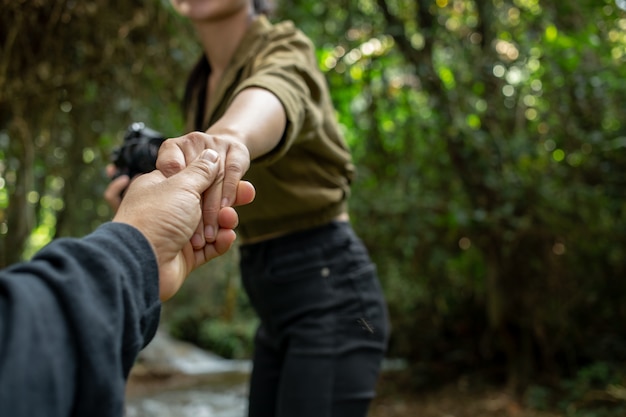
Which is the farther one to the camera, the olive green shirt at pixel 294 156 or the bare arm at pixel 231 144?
the olive green shirt at pixel 294 156

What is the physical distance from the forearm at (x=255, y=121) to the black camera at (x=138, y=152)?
0.26 m

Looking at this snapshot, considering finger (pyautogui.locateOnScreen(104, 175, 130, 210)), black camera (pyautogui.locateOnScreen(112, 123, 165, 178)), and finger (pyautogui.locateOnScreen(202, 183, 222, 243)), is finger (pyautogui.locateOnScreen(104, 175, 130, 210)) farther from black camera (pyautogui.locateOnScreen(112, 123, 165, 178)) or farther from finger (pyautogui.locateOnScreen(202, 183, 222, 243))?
finger (pyautogui.locateOnScreen(202, 183, 222, 243))

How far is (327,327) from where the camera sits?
4.96 feet

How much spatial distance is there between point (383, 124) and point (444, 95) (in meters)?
0.42

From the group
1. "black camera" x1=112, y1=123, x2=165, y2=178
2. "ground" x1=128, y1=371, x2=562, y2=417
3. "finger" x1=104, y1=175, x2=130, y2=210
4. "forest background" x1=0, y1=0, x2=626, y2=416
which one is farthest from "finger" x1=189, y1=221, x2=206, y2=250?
"ground" x1=128, y1=371, x2=562, y2=417

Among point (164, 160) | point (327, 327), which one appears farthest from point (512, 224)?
point (164, 160)

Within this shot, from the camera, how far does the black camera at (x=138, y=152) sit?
135 centimetres

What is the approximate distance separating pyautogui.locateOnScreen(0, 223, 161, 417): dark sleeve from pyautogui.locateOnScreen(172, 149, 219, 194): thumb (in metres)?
0.19

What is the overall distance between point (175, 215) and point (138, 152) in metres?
0.60

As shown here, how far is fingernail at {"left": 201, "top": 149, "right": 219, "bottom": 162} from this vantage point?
0.95 metres

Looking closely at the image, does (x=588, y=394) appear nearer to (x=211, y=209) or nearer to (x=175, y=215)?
(x=211, y=209)

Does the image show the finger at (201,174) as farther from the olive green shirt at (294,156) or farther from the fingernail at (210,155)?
the olive green shirt at (294,156)

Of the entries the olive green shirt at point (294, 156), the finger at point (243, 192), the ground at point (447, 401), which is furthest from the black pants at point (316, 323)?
the ground at point (447, 401)

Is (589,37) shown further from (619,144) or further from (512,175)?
(512,175)
